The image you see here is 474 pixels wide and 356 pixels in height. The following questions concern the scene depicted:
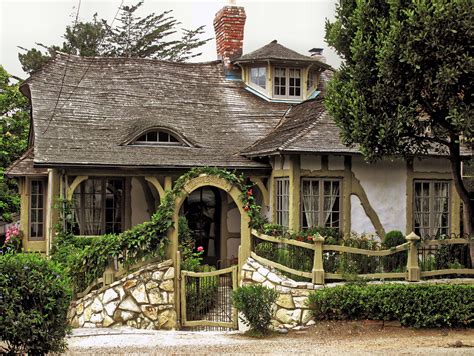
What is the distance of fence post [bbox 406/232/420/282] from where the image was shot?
44.4 ft

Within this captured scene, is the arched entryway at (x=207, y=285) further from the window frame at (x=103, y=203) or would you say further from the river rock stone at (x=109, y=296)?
the window frame at (x=103, y=203)

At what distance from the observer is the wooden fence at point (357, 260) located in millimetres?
13492

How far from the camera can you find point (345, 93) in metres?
13.4

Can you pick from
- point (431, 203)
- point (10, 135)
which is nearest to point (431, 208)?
point (431, 203)

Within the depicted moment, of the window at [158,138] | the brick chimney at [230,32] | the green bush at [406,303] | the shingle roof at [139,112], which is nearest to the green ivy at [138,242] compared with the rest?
the green bush at [406,303]

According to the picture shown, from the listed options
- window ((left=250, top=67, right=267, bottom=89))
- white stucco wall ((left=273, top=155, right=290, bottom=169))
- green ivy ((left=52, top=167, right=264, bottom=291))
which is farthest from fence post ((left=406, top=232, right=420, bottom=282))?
window ((left=250, top=67, right=267, bottom=89))

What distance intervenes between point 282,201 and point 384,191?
258 cm

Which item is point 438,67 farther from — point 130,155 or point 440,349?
point 130,155

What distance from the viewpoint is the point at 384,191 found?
17.2 metres

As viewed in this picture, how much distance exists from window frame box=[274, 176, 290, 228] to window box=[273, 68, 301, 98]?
5499mm

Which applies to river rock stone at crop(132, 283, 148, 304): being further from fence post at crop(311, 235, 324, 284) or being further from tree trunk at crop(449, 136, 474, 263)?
tree trunk at crop(449, 136, 474, 263)

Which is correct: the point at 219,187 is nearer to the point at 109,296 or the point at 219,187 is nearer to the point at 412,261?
the point at 109,296

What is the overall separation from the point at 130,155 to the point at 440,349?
32.8 ft

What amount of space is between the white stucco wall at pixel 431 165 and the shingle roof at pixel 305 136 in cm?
190
